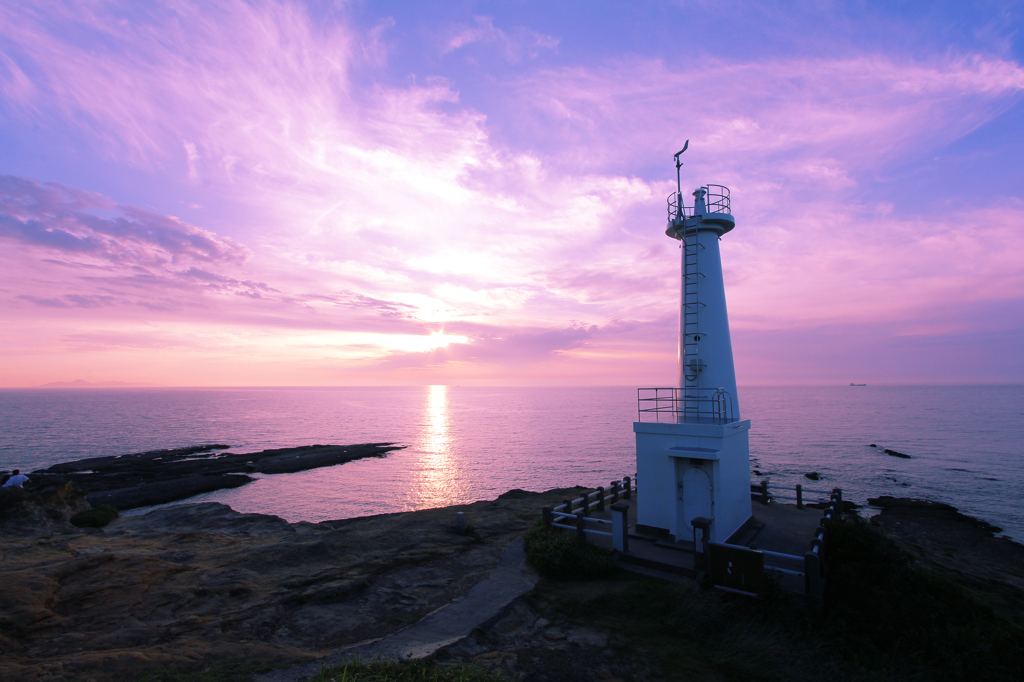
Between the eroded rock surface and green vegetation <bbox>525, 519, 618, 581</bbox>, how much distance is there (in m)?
1.58

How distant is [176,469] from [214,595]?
48189mm

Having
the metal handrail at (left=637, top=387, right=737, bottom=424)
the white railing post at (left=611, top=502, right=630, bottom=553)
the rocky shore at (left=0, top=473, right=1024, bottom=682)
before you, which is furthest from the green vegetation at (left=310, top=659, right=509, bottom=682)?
the metal handrail at (left=637, top=387, right=737, bottom=424)

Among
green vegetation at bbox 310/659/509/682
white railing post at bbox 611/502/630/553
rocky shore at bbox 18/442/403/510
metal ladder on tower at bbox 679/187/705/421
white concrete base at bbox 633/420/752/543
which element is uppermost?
metal ladder on tower at bbox 679/187/705/421

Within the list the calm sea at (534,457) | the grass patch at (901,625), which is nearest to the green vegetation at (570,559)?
the grass patch at (901,625)

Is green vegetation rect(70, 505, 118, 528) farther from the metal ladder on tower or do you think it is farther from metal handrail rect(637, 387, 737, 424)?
the metal ladder on tower

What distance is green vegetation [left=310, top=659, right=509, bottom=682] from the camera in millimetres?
7043

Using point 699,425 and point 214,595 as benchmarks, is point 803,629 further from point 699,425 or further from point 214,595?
point 214,595

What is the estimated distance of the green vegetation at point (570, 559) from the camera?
493 inches

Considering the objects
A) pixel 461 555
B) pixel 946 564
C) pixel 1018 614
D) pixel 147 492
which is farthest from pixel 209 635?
pixel 147 492

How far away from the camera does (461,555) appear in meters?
14.6

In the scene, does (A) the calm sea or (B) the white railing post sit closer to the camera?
(B) the white railing post

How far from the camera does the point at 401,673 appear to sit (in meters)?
7.33

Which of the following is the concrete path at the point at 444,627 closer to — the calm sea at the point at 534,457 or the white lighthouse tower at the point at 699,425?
the white lighthouse tower at the point at 699,425

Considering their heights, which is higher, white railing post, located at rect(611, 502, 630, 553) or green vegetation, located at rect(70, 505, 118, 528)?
white railing post, located at rect(611, 502, 630, 553)
